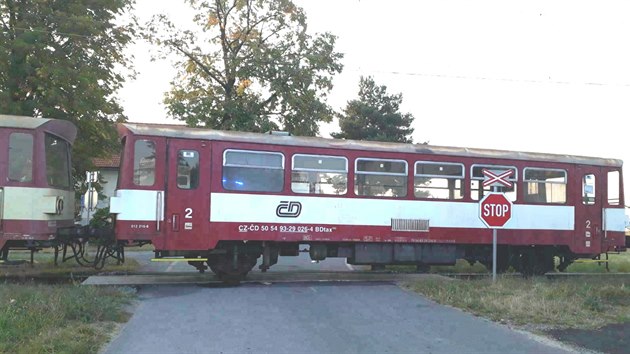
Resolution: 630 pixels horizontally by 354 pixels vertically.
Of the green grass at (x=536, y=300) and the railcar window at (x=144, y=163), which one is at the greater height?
the railcar window at (x=144, y=163)

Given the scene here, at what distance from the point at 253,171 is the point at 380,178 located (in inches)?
121

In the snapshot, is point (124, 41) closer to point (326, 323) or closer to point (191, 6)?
point (191, 6)

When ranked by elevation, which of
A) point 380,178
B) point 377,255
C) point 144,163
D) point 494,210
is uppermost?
point 144,163

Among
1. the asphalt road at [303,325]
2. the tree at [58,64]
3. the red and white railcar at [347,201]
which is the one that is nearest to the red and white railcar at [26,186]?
the red and white railcar at [347,201]

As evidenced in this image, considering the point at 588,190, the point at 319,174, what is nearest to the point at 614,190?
the point at 588,190

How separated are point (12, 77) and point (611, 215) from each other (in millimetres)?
17024

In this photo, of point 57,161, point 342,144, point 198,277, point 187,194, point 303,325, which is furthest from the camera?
point 198,277

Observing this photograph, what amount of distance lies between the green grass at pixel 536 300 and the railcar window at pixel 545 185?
3117 millimetres

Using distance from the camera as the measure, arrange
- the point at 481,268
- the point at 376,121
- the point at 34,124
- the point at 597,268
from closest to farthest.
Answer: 1. the point at 34,124
2. the point at 481,268
3. the point at 597,268
4. the point at 376,121

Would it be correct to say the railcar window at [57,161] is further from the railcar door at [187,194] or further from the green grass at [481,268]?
the green grass at [481,268]

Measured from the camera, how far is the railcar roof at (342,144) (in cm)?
1223

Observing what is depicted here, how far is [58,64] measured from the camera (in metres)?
16.2

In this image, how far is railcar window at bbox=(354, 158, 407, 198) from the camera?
13.3 meters

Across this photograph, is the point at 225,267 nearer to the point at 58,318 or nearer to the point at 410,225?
the point at 410,225
